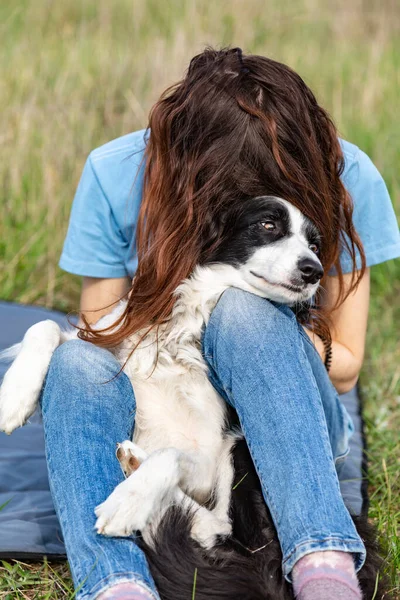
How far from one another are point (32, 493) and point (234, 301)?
1.02 meters

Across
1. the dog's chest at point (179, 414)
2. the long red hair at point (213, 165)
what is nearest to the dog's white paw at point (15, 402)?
the long red hair at point (213, 165)

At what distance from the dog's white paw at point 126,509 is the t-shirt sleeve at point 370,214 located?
1.13 meters

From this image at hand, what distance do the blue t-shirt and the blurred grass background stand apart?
35.1 inches

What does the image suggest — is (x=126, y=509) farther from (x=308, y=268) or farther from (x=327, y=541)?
(x=308, y=268)

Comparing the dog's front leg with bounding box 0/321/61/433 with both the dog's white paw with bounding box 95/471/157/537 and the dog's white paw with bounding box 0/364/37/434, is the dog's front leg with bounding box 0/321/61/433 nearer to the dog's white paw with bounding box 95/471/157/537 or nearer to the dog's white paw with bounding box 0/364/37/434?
the dog's white paw with bounding box 0/364/37/434

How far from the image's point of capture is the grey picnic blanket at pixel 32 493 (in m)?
2.30


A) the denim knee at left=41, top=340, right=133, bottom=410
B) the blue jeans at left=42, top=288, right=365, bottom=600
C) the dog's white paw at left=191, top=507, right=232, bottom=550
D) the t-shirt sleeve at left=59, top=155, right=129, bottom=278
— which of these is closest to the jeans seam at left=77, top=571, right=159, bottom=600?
the blue jeans at left=42, top=288, right=365, bottom=600

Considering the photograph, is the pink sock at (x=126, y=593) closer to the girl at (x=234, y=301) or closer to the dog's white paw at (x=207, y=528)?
the girl at (x=234, y=301)

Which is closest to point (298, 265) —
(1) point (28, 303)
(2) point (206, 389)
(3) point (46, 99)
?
(2) point (206, 389)

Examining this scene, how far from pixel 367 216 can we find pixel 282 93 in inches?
21.9

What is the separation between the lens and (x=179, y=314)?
8.02ft

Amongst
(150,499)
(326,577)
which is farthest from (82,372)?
(326,577)

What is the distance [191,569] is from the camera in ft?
6.01

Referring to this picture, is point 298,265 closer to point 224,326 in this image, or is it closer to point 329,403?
point 224,326
